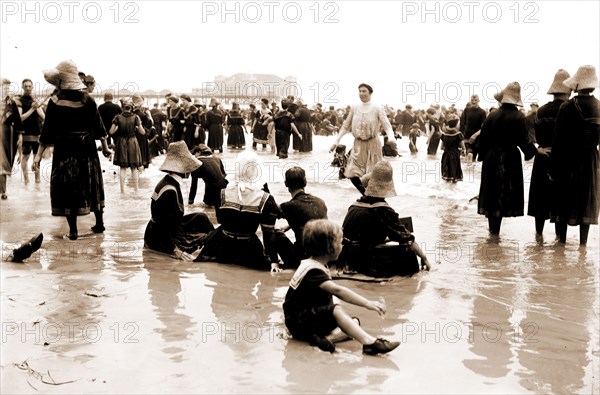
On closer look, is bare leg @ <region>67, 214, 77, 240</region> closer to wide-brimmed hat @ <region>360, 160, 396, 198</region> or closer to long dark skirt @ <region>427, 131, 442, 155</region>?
wide-brimmed hat @ <region>360, 160, 396, 198</region>

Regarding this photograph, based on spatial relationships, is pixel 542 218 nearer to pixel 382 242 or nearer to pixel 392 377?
pixel 382 242

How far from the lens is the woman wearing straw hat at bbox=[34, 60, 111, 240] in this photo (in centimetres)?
830

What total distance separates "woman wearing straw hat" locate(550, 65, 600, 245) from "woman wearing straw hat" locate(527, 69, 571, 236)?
24 cm

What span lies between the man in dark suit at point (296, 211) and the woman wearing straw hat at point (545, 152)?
3.27m

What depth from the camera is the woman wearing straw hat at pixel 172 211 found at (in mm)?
7379

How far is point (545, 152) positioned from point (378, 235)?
3.25 meters

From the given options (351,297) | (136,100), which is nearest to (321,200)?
(351,297)

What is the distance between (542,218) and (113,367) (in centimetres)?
619

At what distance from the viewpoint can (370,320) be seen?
562 cm

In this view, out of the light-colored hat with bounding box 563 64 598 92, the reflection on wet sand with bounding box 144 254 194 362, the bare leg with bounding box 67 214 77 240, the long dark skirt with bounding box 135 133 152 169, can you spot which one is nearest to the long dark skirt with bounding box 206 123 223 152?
the long dark skirt with bounding box 135 133 152 169

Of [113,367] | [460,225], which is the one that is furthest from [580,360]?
[460,225]

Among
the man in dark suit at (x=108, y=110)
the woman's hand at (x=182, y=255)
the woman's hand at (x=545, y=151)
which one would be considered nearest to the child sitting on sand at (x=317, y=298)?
the woman's hand at (x=182, y=255)

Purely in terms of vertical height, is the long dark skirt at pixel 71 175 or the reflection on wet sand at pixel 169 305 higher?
the long dark skirt at pixel 71 175

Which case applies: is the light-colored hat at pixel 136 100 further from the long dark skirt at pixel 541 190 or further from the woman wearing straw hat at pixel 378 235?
the woman wearing straw hat at pixel 378 235
